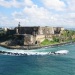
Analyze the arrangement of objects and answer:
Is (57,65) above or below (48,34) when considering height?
below

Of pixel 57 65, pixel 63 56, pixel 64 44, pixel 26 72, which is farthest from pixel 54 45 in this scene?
pixel 26 72

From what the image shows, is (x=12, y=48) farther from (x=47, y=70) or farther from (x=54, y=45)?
(x=47, y=70)

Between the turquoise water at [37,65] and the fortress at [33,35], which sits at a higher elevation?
the fortress at [33,35]

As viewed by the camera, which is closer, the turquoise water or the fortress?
the turquoise water

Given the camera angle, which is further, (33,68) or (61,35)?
(61,35)

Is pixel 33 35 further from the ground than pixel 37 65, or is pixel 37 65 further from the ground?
pixel 33 35

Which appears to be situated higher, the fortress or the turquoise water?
the fortress

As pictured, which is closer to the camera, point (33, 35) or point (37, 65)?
point (37, 65)

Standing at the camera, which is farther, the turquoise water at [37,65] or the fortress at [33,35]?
the fortress at [33,35]
